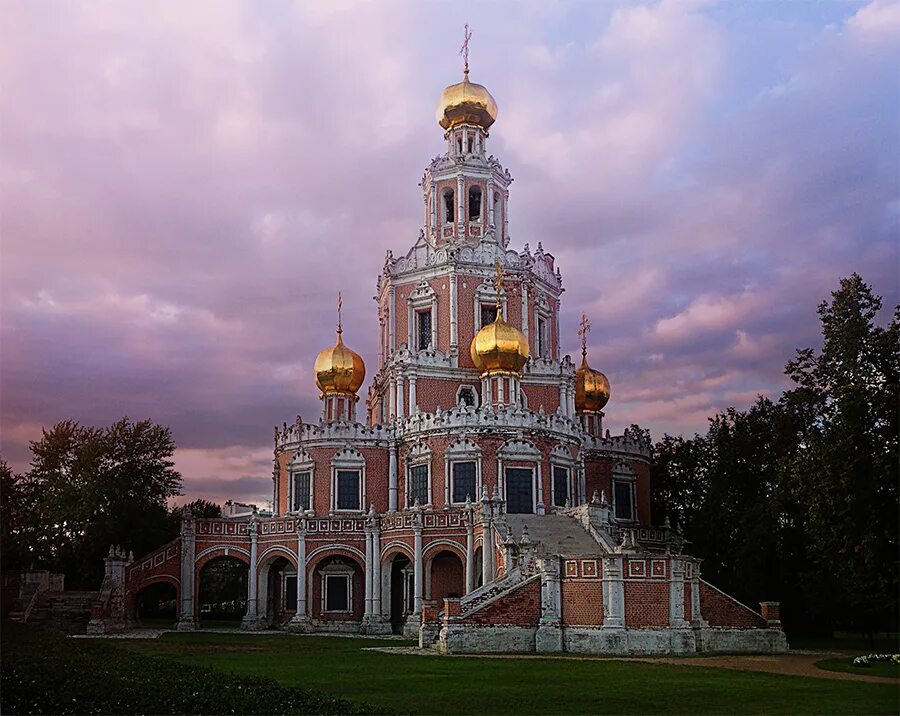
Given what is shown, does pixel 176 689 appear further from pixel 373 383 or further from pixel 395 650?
pixel 373 383

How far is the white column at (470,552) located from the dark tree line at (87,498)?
20.7m

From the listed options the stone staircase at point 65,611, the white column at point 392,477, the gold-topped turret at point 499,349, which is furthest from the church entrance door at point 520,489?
the stone staircase at point 65,611

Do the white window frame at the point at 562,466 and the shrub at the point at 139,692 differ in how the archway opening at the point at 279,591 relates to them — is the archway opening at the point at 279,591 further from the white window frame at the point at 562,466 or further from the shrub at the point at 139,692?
the shrub at the point at 139,692

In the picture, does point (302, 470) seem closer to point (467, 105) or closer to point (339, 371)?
point (339, 371)

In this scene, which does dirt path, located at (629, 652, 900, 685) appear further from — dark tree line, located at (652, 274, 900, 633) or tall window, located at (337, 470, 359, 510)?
tall window, located at (337, 470, 359, 510)

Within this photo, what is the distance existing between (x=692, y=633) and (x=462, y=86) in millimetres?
35663

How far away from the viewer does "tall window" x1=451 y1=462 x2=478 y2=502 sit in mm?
47531

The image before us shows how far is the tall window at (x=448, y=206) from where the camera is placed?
5688cm

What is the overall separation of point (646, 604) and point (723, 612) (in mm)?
3062

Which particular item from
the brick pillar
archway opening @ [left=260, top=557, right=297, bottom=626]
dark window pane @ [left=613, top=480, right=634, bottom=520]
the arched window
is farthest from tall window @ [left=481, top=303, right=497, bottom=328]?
the brick pillar

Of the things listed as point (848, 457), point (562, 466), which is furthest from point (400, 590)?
point (848, 457)

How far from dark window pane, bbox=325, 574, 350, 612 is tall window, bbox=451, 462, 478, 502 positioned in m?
6.65

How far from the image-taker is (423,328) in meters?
54.9

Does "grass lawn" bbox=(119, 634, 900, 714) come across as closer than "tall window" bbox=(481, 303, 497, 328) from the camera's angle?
Yes
